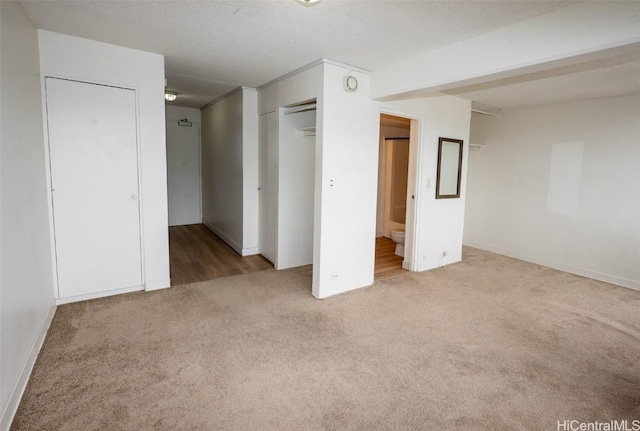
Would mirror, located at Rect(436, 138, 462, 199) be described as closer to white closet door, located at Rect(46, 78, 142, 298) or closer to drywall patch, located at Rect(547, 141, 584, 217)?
drywall patch, located at Rect(547, 141, 584, 217)

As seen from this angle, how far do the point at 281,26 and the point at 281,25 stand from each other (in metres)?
0.02

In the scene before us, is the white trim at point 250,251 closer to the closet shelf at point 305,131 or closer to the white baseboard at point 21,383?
the closet shelf at point 305,131

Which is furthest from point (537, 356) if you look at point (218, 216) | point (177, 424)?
point (218, 216)

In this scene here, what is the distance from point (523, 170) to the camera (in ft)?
16.8

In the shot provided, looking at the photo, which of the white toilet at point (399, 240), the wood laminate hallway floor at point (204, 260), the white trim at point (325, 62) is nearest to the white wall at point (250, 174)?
the wood laminate hallway floor at point (204, 260)

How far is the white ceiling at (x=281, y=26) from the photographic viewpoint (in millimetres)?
2193

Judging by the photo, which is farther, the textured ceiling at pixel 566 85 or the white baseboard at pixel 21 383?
the textured ceiling at pixel 566 85

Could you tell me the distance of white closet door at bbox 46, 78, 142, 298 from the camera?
3.02 metres

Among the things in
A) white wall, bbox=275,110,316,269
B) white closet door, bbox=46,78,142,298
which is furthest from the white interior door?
white closet door, bbox=46,78,142,298

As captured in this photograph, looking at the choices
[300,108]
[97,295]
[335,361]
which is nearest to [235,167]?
[300,108]

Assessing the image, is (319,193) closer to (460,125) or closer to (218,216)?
(460,125)

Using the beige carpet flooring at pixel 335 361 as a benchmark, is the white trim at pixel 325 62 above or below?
above

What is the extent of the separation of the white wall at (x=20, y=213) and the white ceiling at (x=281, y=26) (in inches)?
16.8

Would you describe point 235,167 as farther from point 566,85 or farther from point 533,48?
point 566,85
